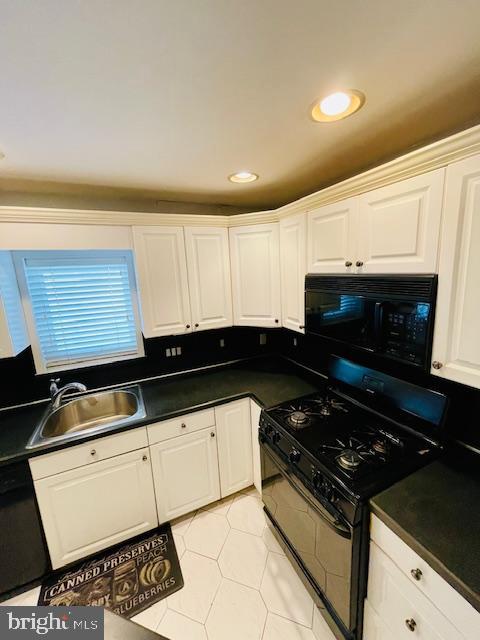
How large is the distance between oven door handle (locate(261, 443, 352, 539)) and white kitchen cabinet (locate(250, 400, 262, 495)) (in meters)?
0.32

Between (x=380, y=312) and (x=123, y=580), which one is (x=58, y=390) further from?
(x=380, y=312)

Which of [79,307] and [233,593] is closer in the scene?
[233,593]

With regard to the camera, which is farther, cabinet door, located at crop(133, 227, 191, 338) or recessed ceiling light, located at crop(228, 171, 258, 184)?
cabinet door, located at crop(133, 227, 191, 338)

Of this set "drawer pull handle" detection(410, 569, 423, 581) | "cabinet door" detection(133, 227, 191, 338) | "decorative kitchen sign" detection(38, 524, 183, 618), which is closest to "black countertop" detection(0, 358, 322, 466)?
"cabinet door" detection(133, 227, 191, 338)

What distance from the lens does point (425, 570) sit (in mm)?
872

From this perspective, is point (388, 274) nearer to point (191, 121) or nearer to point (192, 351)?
point (191, 121)

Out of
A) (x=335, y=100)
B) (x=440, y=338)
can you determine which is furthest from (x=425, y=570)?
(x=335, y=100)

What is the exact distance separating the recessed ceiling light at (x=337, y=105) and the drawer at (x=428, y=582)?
1602 mm

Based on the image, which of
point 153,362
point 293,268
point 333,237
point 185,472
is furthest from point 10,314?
point 333,237

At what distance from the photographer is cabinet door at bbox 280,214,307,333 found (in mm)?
1772

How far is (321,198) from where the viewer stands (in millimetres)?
1541

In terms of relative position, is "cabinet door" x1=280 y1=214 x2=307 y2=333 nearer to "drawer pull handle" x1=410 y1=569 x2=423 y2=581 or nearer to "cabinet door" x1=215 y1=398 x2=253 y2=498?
"cabinet door" x1=215 y1=398 x2=253 y2=498

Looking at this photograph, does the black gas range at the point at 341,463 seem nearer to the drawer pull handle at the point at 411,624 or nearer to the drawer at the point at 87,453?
the drawer pull handle at the point at 411,624

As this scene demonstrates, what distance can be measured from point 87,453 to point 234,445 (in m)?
0.99
